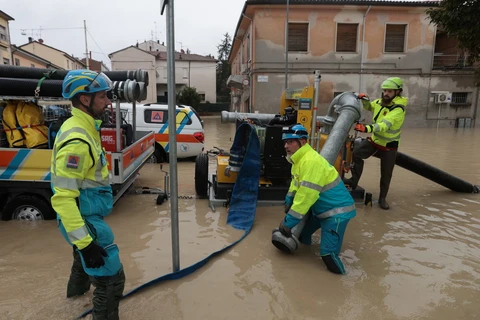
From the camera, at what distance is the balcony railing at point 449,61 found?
2217cm

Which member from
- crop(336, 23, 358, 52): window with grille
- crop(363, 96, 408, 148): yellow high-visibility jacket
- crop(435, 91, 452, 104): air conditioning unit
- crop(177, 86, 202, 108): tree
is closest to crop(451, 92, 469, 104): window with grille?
crop(435, 91, 452, 104): air conditioning unit

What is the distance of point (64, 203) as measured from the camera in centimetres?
238

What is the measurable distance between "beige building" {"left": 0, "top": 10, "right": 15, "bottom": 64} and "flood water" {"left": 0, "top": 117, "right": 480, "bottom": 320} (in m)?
31.8

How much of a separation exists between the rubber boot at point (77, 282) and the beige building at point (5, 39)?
111ft

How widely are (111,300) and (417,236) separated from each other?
4.16 m

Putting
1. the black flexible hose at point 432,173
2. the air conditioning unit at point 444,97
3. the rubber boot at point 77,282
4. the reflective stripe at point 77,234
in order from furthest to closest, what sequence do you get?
the air conditioning unit at point 444,97, the black flexible hose at point 432,173, the rubber boot at point 77,282, the reflective stripe at point 77,234

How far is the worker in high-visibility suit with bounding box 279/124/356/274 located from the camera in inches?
151

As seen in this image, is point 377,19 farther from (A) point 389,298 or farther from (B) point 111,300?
(B) point 111,300

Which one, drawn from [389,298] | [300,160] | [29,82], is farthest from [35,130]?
[389,298]

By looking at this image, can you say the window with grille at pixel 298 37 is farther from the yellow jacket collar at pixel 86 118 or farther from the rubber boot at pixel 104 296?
the rubber boot at pixel 104 296

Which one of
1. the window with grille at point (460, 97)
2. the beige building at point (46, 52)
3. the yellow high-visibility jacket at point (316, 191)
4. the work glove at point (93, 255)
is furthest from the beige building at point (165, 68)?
the work glove at point (93, 255)

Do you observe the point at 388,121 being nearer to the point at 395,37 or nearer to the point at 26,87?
the point at 26,87

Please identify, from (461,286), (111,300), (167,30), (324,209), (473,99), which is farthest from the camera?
(473,99)

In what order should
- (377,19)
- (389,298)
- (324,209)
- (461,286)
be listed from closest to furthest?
(389,298) → (461,286) → (324,209) → (377,19)
